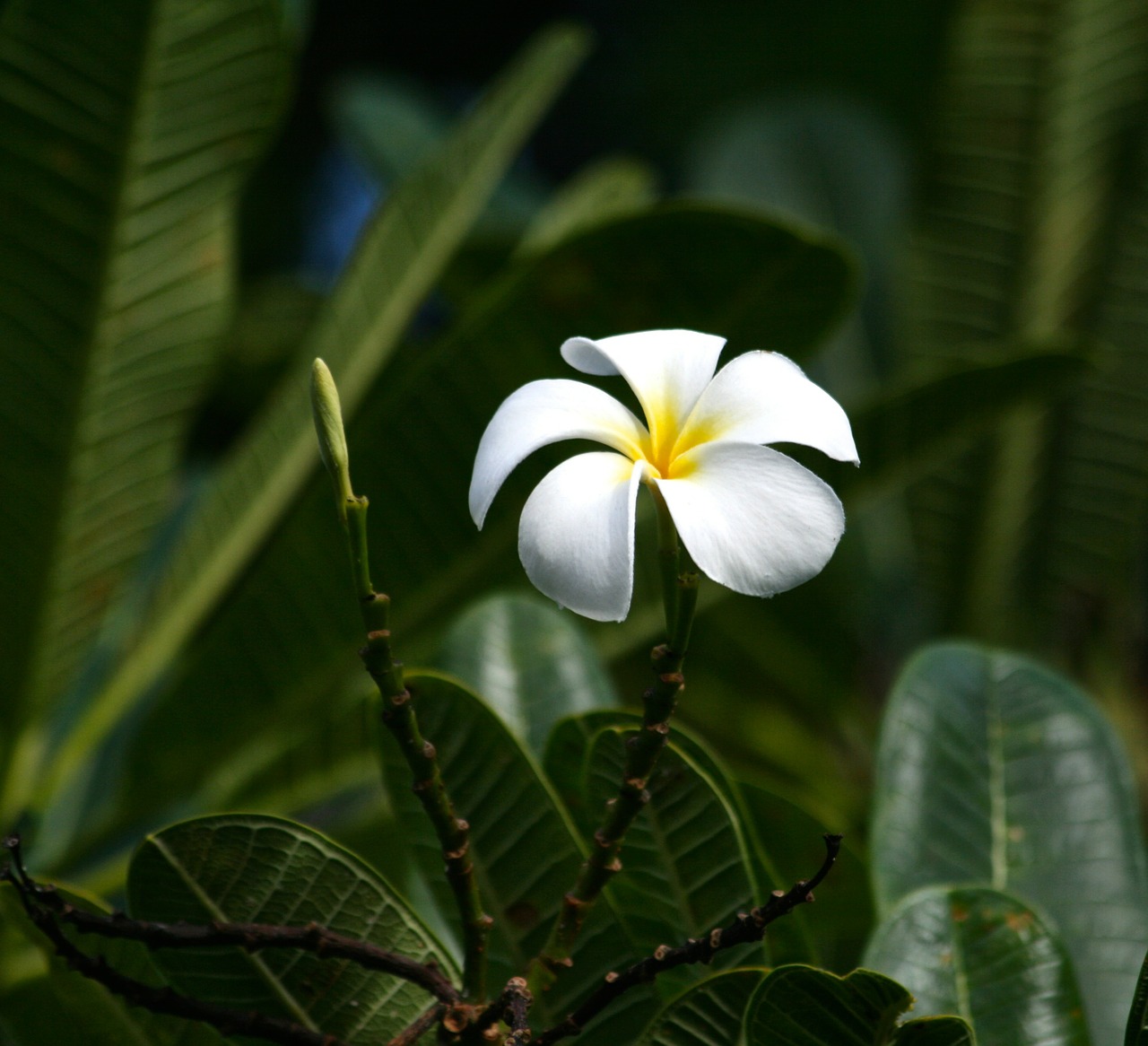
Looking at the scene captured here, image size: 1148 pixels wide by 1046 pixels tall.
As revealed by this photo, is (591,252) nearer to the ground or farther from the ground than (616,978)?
farther from the ground

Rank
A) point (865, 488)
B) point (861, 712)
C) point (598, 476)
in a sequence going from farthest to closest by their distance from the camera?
point (861, 712), point (865, 488), point (598, 476)

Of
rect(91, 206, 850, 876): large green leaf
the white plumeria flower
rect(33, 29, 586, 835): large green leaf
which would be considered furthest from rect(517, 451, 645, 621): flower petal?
rect(33, 29, 586, 835): large green leaf

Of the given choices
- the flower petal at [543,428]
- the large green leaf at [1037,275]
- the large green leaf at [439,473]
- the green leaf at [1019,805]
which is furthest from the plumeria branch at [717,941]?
the large green leaf at [1037,275]

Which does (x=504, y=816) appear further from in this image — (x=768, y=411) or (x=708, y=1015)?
(x=768, y=411)

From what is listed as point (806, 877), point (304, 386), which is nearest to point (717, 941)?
point (806, 877)

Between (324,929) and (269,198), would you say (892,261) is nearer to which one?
(269,198)

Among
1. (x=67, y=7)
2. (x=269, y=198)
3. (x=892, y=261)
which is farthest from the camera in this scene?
(x=269, y=198)

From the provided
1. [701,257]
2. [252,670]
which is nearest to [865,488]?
[701,257]
